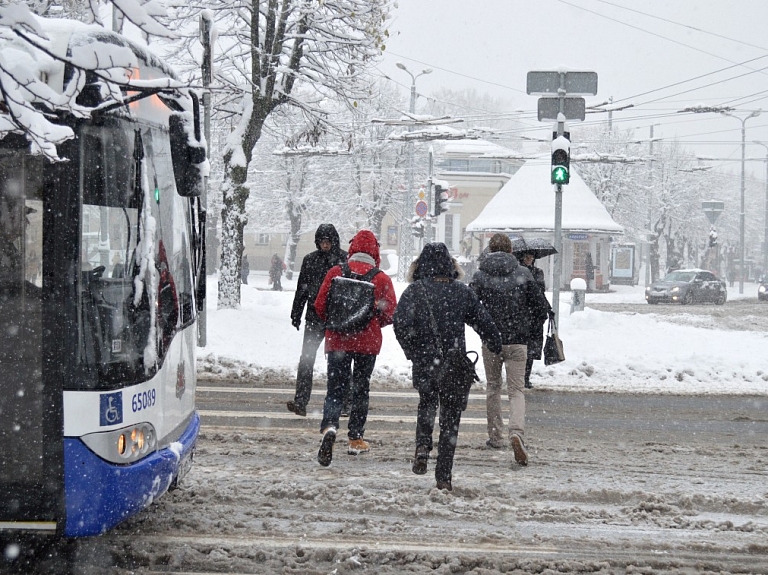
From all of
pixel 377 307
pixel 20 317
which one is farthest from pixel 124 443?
pixel 377 307

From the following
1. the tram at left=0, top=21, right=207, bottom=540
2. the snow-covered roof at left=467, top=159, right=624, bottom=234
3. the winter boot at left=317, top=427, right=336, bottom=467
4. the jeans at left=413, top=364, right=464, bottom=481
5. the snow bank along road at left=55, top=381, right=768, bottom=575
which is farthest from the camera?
the snow-covered roof at left=467, top=159, right=624, bottom=234

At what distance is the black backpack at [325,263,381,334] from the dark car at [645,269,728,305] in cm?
3444

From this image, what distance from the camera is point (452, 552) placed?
17.6 ft

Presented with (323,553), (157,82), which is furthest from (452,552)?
(157,82)

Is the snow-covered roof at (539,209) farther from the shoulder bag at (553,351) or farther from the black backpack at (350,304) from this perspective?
the black backpack at (350,304)

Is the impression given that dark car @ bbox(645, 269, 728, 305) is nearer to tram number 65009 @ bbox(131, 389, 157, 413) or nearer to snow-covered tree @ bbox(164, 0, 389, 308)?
snow-covered tree @ bbox(164, 0, 389, 308)

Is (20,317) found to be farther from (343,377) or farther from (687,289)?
(687,289)

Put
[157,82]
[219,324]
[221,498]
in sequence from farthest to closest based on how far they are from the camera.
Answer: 1. [219,324]
2. [221,498]
3. [157,82]

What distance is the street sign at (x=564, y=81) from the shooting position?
14.7 m

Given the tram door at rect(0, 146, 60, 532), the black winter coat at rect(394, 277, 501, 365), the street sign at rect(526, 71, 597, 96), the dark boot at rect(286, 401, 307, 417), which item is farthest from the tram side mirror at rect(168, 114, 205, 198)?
A: the street sign at rect(526, 71, 597, 96)

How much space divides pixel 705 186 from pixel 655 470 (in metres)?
86.6

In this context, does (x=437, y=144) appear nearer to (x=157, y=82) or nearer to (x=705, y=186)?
(x=705, y=186)

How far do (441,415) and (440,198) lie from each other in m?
19.4

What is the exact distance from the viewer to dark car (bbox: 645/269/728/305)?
40250 mm
